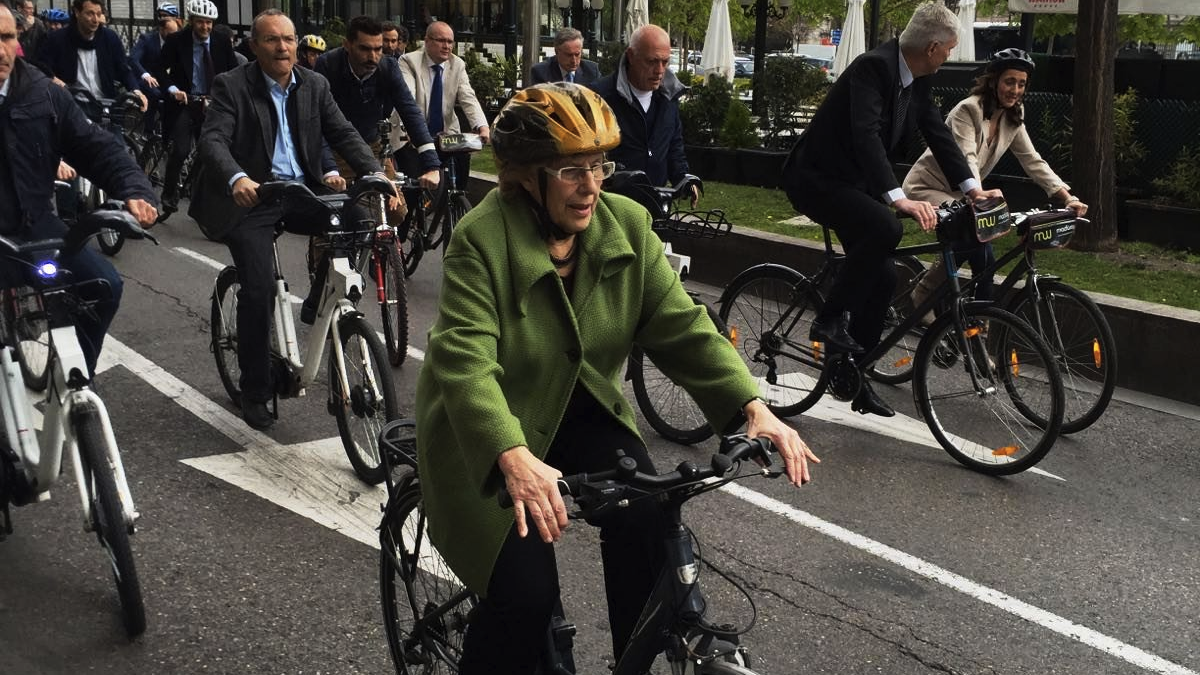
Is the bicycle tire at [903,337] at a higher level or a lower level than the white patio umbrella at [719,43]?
lower

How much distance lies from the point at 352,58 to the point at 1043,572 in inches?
211

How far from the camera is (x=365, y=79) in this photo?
8398 mm

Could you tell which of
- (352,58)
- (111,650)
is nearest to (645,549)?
(111,650)

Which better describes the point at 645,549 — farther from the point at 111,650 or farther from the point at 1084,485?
the point at 1084,485

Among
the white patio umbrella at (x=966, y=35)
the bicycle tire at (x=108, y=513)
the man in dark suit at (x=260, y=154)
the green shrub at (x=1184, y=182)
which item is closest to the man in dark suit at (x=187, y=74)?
the man in dark suit at (x=260, y=154)

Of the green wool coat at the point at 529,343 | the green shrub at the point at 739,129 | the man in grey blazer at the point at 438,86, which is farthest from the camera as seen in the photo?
the green shrub at the point at 739,129

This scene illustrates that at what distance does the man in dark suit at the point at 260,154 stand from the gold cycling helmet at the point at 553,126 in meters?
3.24

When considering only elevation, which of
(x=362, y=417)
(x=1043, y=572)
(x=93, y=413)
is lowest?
(x=1043, y=572)

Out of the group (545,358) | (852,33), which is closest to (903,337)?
(545,358)

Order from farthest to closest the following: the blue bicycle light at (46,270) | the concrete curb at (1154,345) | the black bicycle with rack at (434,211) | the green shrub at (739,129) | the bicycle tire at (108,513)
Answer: the green shrub at (739,129), the black bicycle with rack at (434,211), the concrete curb at (1154,345), the blue bicycle light at (46,270), the bicycle tire at (108,513)

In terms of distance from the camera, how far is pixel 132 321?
8.45 meters

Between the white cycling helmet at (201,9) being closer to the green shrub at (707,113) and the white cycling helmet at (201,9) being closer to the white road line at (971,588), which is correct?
the green shrub at (707,113)

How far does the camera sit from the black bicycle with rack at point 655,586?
2418mm

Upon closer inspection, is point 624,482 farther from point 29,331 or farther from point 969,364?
point 969,364
